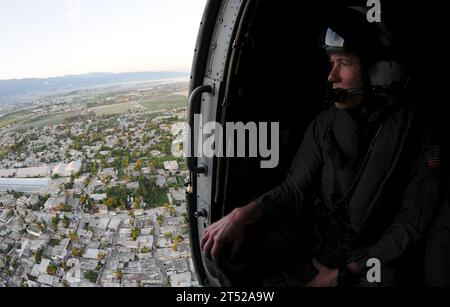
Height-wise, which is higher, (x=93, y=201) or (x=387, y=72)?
(x=387, y=72)

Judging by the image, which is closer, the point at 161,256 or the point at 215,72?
the point at 215,72

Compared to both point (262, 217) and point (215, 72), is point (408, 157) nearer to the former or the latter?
point (262, 217)

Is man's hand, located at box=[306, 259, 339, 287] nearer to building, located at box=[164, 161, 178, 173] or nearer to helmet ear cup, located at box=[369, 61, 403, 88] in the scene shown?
helmet ear cup, located at box=[369, 61, 403, 88]

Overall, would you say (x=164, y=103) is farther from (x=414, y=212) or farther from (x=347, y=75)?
(x=414, y=212)

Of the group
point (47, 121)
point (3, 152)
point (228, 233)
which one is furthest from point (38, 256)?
point (228, 233)

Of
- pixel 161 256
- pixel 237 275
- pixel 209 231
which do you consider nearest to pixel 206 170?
pixel 209 231

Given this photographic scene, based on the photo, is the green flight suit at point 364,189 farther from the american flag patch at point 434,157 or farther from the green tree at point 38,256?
the green tree at point 38,256
